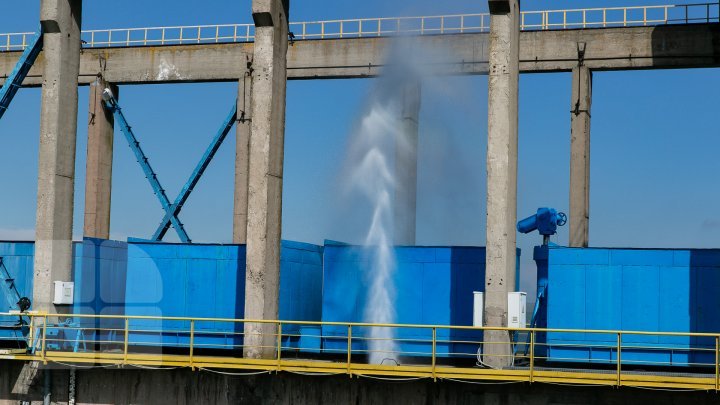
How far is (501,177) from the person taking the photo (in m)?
21.1

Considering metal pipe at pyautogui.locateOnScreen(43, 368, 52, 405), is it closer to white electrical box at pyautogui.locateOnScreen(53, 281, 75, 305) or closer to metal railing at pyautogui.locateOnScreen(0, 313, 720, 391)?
metal railing at pyautogui.locateOnScreen(0, 313, 720, 391)

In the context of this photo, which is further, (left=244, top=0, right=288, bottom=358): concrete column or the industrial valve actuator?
the industrial valve actuator

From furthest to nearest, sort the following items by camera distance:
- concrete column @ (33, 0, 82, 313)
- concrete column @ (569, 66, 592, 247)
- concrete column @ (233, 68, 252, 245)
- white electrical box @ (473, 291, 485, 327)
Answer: concrete column @ (233, 68, 252, 245), concrete column @ (569, 66, 592, 247), concrete column @ (33, 0, 82, 313), white electrical box @ (473, 291, 485, 327)

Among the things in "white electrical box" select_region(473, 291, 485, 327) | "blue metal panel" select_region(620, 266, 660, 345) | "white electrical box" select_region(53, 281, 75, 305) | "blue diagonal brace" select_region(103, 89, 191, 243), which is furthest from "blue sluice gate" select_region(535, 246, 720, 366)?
"blue diagonal brace" select_region(103, 89, 191, 243)

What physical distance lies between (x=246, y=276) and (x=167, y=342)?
3.13 meters

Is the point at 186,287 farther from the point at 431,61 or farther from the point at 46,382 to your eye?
the point at 431,61

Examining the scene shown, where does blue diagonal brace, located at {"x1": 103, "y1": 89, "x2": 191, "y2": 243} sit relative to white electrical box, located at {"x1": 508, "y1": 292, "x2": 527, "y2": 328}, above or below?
above

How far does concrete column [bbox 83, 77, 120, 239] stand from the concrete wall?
1229 cm

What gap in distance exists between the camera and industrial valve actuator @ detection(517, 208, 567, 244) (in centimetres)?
2461

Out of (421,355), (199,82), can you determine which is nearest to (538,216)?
(421,355)

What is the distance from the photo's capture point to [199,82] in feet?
113

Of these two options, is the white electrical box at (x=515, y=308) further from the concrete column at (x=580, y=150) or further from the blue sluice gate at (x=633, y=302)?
the concrete column at (x=580, y=150)

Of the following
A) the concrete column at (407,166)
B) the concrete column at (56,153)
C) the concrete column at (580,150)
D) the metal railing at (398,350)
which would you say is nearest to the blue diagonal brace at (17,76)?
the concrete column at (56,153)

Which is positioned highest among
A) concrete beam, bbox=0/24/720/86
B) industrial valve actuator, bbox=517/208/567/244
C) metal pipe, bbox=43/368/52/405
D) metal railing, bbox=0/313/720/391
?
concrete beam, bbox=0/24/720/86
